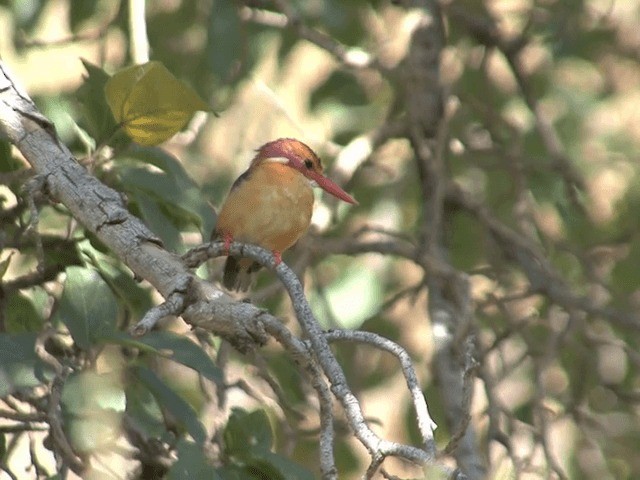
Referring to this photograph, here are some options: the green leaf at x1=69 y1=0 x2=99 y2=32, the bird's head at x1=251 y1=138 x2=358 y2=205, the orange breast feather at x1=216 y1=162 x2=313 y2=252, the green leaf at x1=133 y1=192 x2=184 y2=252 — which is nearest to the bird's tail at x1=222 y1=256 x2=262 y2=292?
the orange breast feather at x1=216 y1=162 x2=313 y2=252

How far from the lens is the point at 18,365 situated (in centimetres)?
146

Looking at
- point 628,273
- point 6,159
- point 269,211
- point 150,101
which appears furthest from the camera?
point 628,273

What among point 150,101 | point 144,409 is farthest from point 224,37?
point 144,409

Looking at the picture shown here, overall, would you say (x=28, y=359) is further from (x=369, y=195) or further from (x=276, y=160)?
(x=369, y=195)

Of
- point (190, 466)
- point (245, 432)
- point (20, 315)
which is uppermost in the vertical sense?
point (190, 466)

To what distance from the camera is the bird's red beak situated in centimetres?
277

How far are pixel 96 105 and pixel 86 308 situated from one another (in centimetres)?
43

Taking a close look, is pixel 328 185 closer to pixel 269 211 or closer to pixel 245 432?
pixel 269 211

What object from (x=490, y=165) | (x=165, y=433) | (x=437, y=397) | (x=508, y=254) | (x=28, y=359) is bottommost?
(x=437, y=397)

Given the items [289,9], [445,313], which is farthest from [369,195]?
[289,9]

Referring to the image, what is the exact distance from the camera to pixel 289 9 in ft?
8.80

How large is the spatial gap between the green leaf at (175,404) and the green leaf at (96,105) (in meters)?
0.48

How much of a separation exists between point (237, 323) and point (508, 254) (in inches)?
76.6

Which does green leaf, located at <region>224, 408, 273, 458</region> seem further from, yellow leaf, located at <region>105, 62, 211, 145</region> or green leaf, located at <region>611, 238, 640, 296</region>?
green leaf, located at <region>611, 238, 640, 296</region>
